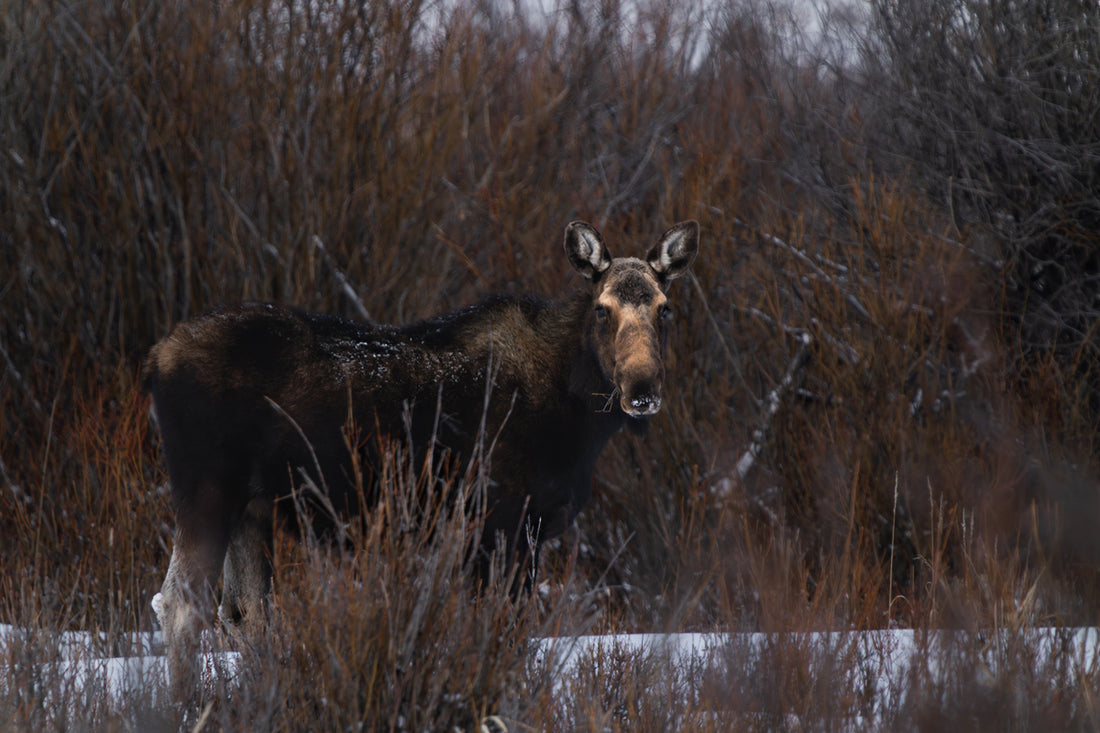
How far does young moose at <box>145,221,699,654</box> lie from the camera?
5.30 metres

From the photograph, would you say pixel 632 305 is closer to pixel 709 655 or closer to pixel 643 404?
pixel 643 404

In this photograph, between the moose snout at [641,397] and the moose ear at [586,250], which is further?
the moose ear at [586,250]

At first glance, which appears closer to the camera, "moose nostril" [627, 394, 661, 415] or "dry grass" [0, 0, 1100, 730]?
"moose nostril" [627, 394, 661, 415]

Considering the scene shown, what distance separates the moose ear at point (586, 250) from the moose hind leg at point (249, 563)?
2.07 m

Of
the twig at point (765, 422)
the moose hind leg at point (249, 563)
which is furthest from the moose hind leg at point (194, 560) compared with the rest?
the twig at point (765, 422)

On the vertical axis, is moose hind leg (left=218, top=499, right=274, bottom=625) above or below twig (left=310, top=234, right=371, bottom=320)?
below

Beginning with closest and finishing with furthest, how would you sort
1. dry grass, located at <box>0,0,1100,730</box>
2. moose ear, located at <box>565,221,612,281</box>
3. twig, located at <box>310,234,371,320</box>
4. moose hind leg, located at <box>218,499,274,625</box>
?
moose hind leg, located at <box>218,499,274,625</box> < moose ear, located at <box>565,221,612,281</box> < dry grass, located at <box>0,0,1100,730</box> < twig, located at <box>310,234,371,320</box>

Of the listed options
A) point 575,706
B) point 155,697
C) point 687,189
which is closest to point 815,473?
point 687,189

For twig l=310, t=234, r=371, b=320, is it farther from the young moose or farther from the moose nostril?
the moose nostril

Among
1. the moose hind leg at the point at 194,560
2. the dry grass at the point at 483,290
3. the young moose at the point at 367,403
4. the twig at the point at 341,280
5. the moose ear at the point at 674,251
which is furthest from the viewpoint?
the twig at the point at 341,280

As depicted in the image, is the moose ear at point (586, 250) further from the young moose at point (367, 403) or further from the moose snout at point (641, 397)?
the moose snout at point (641, 397)

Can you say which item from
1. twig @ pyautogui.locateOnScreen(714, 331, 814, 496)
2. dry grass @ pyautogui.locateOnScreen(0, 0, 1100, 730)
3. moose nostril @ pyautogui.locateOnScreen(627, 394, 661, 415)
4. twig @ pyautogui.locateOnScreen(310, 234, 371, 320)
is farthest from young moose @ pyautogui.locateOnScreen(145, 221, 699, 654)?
twig @ pyautogui.locateOnScreen(310, 234, 371, 320)

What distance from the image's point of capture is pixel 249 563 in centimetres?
556

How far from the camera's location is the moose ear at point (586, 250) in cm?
591
